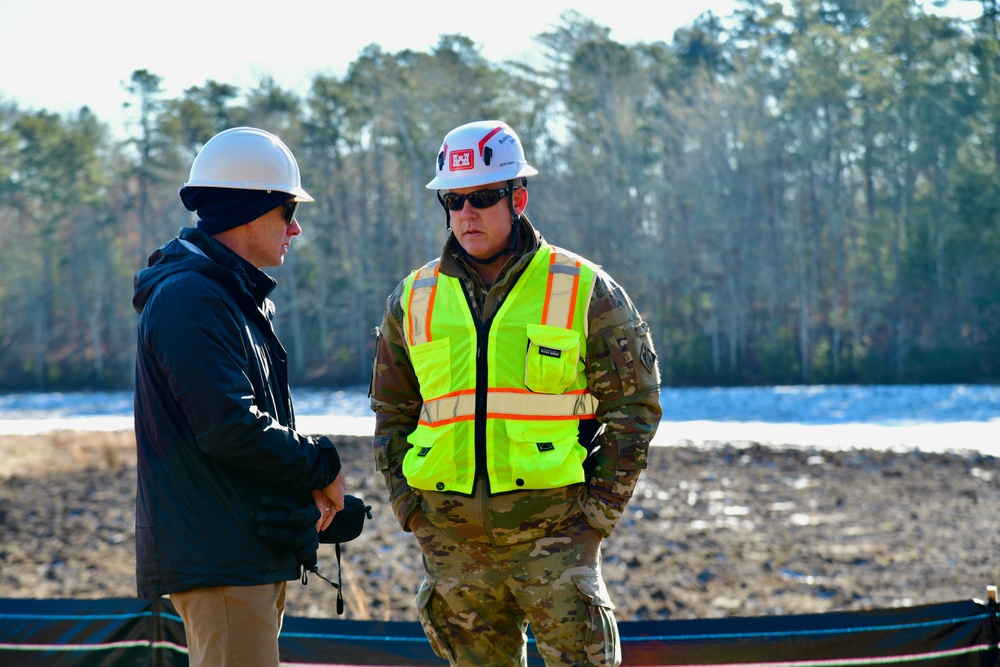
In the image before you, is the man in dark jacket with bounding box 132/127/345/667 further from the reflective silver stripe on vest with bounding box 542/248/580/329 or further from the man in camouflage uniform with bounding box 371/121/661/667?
the reflective silver stripe on vest with bounding box 542/248/580/329

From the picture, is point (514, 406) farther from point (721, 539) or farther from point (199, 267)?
point (721, 539)

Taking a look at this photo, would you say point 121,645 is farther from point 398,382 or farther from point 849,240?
point 849,240

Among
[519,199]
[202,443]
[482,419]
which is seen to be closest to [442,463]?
[482,419]

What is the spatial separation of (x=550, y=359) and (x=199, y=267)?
1.11 m

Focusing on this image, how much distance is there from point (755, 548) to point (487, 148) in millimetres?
6954

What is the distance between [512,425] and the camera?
3.27m

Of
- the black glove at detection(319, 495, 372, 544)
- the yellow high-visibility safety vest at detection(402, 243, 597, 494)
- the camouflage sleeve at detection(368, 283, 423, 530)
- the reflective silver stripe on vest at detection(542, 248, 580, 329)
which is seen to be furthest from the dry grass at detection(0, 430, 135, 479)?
the reflective silver stripe on vest at detection(542, 248, 580, 329)

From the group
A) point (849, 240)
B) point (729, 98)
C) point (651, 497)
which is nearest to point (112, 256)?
point (729, 98)

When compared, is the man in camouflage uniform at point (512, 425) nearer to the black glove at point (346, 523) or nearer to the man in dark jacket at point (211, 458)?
the black glove at point (346, 523)

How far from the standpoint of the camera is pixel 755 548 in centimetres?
947

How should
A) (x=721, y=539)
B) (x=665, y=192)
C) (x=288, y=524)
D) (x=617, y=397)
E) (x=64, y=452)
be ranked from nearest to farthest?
(x=288, y=524), (x=617, y=397), (x=721, y=539), (x=64, y=452), (x=665, y=192)

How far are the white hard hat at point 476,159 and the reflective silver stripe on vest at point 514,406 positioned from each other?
0.71m

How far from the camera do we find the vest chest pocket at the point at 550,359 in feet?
10.7

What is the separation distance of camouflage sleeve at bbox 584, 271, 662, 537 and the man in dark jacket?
0.86 metres
